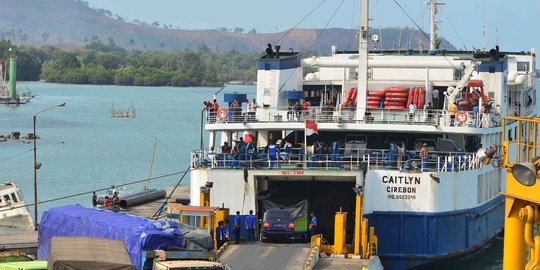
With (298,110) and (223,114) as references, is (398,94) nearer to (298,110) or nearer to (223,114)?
(298,110)

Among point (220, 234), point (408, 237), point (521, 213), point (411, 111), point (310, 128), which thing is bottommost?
point (408, 237)

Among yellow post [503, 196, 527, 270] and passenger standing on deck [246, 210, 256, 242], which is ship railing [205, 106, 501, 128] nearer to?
passenger standing on deck [246, 210, 256, 242]

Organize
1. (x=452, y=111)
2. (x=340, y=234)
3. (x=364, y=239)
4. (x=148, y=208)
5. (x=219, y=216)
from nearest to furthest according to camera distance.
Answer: (x=340, y=234) < (x=364, y=239) < (x=219, y=216) < (x=452, y=111) < (x=148, y=208)

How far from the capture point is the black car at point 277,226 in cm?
3244

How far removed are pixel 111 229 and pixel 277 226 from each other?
176 inches

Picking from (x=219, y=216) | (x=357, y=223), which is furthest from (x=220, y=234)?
(x=357, y=223)

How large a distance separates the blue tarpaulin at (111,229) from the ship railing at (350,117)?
6.13m

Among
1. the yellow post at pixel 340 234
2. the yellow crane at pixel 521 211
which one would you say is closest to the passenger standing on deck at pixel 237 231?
the yellow post at pixel 340 234

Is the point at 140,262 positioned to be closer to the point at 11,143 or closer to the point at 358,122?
the point at 358,122

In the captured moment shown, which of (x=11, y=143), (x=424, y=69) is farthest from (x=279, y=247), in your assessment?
(x=11, y=143)

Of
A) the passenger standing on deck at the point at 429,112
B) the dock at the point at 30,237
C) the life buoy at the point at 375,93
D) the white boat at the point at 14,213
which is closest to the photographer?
the dock at the point at 30,237

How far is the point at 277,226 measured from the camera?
32438 millimetres

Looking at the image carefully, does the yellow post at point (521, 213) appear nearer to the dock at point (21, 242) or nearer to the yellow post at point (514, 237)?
the yellow post at point (514, 237)

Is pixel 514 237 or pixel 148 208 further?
pixel 148 208
